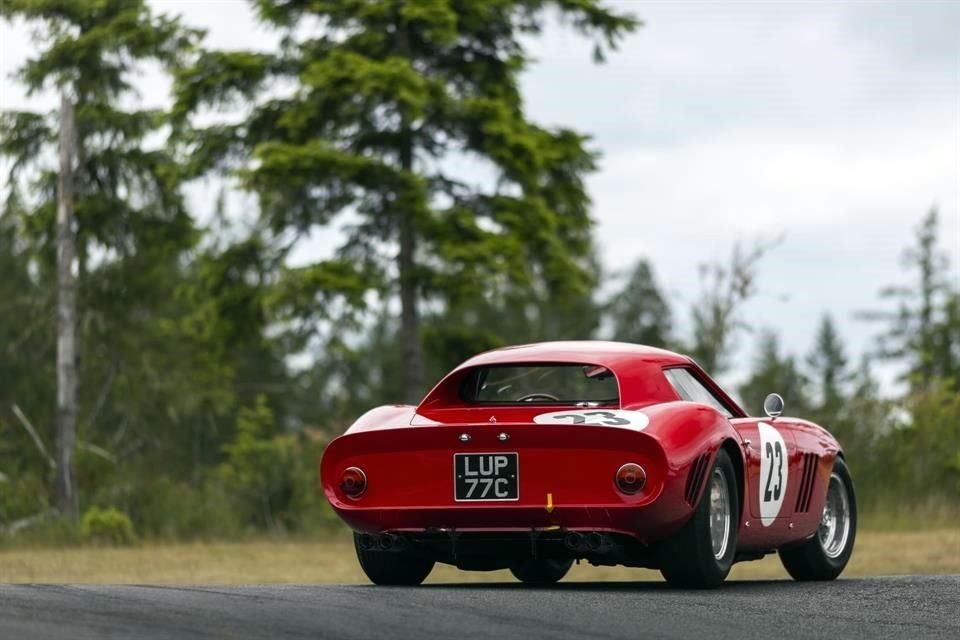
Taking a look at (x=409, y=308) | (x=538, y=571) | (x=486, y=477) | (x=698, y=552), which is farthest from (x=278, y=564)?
(x=698, y=552)

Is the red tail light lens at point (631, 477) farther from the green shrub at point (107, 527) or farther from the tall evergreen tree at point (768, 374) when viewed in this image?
the tall evergreen tree at point (768, 374)

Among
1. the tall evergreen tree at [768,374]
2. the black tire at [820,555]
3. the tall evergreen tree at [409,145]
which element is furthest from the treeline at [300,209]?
the tall evergreen tree at [768,374]

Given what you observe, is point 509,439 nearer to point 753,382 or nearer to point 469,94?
point 469,94

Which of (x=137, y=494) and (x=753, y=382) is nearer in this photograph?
(x=137, y=494)

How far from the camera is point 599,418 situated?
9812 mm

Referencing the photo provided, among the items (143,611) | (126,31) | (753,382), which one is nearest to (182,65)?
(126,31)

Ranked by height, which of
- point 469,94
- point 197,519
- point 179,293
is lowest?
point 197,519

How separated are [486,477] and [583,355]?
1.02 m

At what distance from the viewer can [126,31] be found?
35031 millimetres

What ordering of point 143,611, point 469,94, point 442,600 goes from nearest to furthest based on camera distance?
point 143,611
point 442,600
point 469,94

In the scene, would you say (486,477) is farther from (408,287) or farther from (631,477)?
(408,287)

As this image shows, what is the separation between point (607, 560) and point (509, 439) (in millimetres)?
953

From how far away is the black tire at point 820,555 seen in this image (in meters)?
11.9

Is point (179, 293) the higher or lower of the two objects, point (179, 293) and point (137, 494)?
the higher
